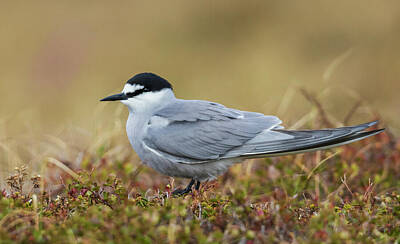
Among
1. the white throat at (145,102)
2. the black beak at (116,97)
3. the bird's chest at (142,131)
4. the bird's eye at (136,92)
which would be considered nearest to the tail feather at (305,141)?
the bird's chest at (142,131)

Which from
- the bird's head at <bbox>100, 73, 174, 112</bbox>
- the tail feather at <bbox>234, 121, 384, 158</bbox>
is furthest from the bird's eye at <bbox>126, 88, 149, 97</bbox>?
the tail feather at <bbox>234, 121, 384, 158</bbox>

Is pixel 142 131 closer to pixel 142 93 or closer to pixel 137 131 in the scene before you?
pixel 137 131

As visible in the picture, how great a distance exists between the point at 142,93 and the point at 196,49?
759cm

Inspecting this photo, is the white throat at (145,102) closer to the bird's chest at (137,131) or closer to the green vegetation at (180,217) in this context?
the bird's chest at (137,131)

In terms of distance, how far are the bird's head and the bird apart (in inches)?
1.8

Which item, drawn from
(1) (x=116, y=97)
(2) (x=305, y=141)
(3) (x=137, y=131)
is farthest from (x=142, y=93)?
(2) (x=305, y=141)

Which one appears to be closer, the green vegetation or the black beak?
the green vegetation

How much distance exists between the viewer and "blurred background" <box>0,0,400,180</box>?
10.2 metres

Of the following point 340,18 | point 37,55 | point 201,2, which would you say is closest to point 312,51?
point 340,18

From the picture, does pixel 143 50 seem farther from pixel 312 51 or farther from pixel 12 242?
pixel 12 242

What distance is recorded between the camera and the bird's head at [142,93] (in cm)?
436

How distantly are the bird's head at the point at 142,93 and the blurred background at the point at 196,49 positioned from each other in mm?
4934

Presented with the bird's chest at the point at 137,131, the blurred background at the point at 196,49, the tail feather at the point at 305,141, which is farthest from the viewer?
the blurred background at the point at 196,49

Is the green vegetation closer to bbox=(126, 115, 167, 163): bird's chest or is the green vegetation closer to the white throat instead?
bbox=(126, 115, 167, 163): bird's chest
